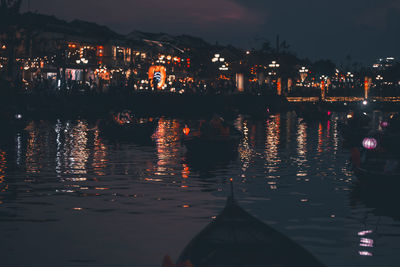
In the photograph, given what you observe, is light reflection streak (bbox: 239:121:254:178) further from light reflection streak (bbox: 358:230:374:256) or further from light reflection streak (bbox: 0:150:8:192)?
light reflection streak (bbox: 358:230:374:256)

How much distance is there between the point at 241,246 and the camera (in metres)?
12.1

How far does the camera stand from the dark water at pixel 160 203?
790 inches

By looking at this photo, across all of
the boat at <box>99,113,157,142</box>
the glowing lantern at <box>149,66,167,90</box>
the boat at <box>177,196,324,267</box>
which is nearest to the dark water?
the boat at <box>99,113,157,142</box>

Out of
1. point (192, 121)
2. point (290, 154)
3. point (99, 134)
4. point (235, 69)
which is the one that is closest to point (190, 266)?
point (290, 154)

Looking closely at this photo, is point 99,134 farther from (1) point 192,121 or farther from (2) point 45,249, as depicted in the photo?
(2) point 45,249

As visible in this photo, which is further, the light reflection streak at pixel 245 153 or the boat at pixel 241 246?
the light reflection streak at pixel 245 153

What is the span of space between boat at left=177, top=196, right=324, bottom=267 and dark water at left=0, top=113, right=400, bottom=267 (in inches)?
264

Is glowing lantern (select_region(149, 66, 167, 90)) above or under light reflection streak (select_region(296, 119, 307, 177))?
above

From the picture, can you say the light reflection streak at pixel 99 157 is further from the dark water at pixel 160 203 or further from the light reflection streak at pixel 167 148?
the light reflection streak at pixel 167 148

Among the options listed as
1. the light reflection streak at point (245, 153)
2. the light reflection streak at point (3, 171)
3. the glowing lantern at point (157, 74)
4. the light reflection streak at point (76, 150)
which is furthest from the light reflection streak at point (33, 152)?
the glowing lantern at point (157, 74)

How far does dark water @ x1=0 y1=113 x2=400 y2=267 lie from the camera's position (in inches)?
790

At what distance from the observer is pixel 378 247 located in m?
20.4

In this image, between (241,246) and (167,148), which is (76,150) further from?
(241,246)

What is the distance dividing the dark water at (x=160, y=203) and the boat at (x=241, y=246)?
6.70 meters
